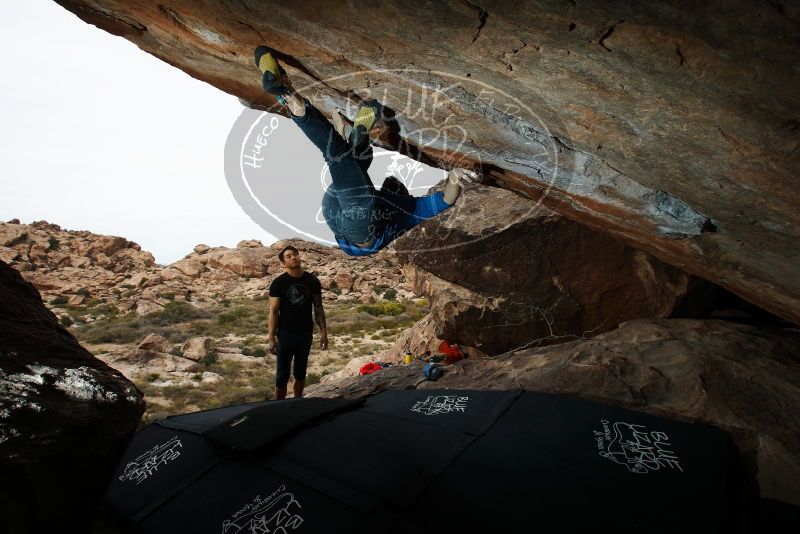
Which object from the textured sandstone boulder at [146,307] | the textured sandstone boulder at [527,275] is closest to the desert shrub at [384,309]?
the textured sandstone boulder at [146,307]

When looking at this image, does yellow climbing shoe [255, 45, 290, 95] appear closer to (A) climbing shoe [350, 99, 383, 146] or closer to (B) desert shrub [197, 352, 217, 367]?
(A) climbing shoe [350, 99, 383, 146]

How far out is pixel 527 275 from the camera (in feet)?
20.0

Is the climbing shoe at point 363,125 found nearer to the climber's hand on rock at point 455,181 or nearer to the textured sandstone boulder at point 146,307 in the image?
the climber's hand on rock at point 455,181

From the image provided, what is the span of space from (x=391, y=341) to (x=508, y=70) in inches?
559

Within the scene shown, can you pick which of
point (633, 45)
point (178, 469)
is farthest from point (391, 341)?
point (633, 45)

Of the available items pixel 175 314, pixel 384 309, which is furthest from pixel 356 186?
pixel 175 314

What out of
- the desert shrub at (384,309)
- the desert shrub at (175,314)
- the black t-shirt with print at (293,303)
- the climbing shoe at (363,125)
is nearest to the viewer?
the climbing shoe at (363,125)

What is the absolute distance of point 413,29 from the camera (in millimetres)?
2725

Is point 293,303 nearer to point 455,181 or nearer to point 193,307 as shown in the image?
point 455,181

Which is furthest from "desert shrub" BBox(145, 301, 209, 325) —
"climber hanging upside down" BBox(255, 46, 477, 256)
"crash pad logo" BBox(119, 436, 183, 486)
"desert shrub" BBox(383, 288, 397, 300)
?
"crash pad logo" BBox(119, 436, 183, 486)

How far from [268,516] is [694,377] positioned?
336cm

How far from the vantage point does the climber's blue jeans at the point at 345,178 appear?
13.0 ft

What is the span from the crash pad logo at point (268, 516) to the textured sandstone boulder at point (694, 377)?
8.03ft

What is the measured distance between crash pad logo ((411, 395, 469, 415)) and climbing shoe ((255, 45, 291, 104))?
295 cm
